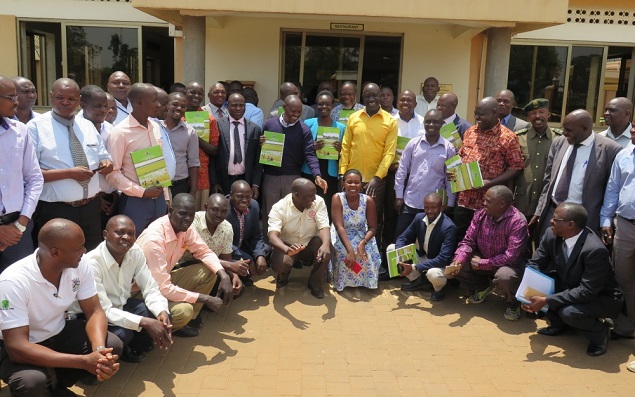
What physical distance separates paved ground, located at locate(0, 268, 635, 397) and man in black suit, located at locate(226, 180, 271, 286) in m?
0.42

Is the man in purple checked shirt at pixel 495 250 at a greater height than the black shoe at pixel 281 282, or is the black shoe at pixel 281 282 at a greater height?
the man in purple checked shirt at pixel 495 250

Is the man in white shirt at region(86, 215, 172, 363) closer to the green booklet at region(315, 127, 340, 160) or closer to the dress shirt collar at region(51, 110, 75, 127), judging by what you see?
the dress shirt collar at region(51, 110, 75, 127)

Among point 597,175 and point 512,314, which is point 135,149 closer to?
point 512,314

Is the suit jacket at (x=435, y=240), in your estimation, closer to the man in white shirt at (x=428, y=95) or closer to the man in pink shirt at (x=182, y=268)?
the man in pink shirt at (x=182, y=268)

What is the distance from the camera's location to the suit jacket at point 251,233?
5391 mm

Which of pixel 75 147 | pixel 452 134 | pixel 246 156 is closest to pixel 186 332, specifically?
pixel 75 147

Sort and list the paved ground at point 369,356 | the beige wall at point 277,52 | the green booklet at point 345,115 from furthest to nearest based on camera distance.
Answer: the beige wall at point 277,52, the green booklet at point 345,115, the paved ground at point 369,356

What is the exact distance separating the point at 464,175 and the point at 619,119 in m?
1.47

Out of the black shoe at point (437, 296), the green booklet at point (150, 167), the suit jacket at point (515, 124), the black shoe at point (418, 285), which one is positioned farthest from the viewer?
the suit jacket at point (515, 124)

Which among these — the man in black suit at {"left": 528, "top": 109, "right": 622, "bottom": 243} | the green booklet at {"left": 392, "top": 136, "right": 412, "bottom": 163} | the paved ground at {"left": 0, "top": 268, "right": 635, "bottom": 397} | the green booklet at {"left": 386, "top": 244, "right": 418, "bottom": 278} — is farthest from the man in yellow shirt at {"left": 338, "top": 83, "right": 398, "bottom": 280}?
the man in black suit at {"left": 528, "top": 109, "right": 622, "bottom": 243}

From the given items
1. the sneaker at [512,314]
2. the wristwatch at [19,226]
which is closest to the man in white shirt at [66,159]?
the wristwatch at [19,226]

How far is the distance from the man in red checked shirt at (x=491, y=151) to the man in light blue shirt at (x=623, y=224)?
0.99 metres

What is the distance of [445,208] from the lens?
5914 mm

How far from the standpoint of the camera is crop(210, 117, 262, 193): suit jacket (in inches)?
238
